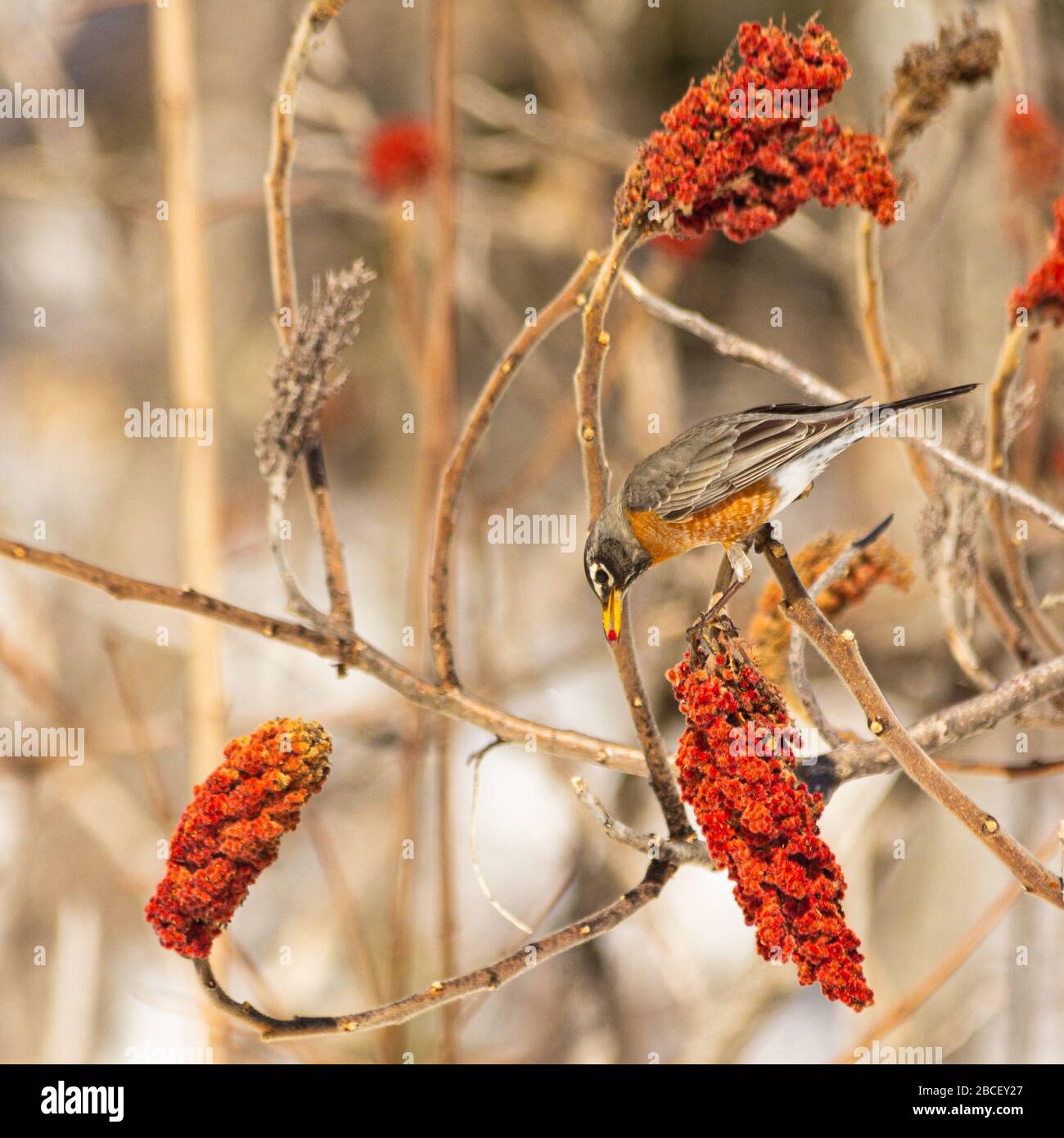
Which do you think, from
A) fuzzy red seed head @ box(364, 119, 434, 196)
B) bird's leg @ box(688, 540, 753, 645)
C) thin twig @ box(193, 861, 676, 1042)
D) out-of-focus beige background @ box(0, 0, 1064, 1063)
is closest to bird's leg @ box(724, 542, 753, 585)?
bird's leg @ box(688, 540, 753, 645)

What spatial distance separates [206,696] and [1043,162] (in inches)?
50.7

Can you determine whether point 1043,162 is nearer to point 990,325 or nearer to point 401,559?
point 990,325

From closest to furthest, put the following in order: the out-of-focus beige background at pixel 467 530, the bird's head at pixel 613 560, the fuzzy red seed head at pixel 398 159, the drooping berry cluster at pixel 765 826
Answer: the drooping berry cluster at pixel 765 826 < the bird's head at pixel 613 560 < the out-of-focus beige background at pixel 467 530 < the fuzzy red seed head at pixel 398 159

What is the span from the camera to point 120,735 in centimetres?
177

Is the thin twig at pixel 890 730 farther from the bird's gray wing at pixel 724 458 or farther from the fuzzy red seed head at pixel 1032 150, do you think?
the fuzzy red seed head at pixel 1032 150

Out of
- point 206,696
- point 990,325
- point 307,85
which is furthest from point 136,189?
point 990,325

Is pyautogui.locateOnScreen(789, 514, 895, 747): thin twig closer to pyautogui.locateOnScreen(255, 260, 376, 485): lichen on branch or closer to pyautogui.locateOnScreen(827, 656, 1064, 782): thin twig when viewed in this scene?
pyautogui.locateOnScreen(827, 656, 1064, 782): thin twig

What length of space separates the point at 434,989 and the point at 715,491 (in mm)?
371

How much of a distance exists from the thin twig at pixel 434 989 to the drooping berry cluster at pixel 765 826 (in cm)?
Result: 13

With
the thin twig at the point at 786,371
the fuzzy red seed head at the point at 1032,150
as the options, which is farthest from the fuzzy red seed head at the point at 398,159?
the thin twig at the point at 786,371

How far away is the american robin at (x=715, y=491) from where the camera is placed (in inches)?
26.0

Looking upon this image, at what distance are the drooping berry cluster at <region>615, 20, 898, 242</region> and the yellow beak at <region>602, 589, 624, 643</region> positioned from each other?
0.24 meters
